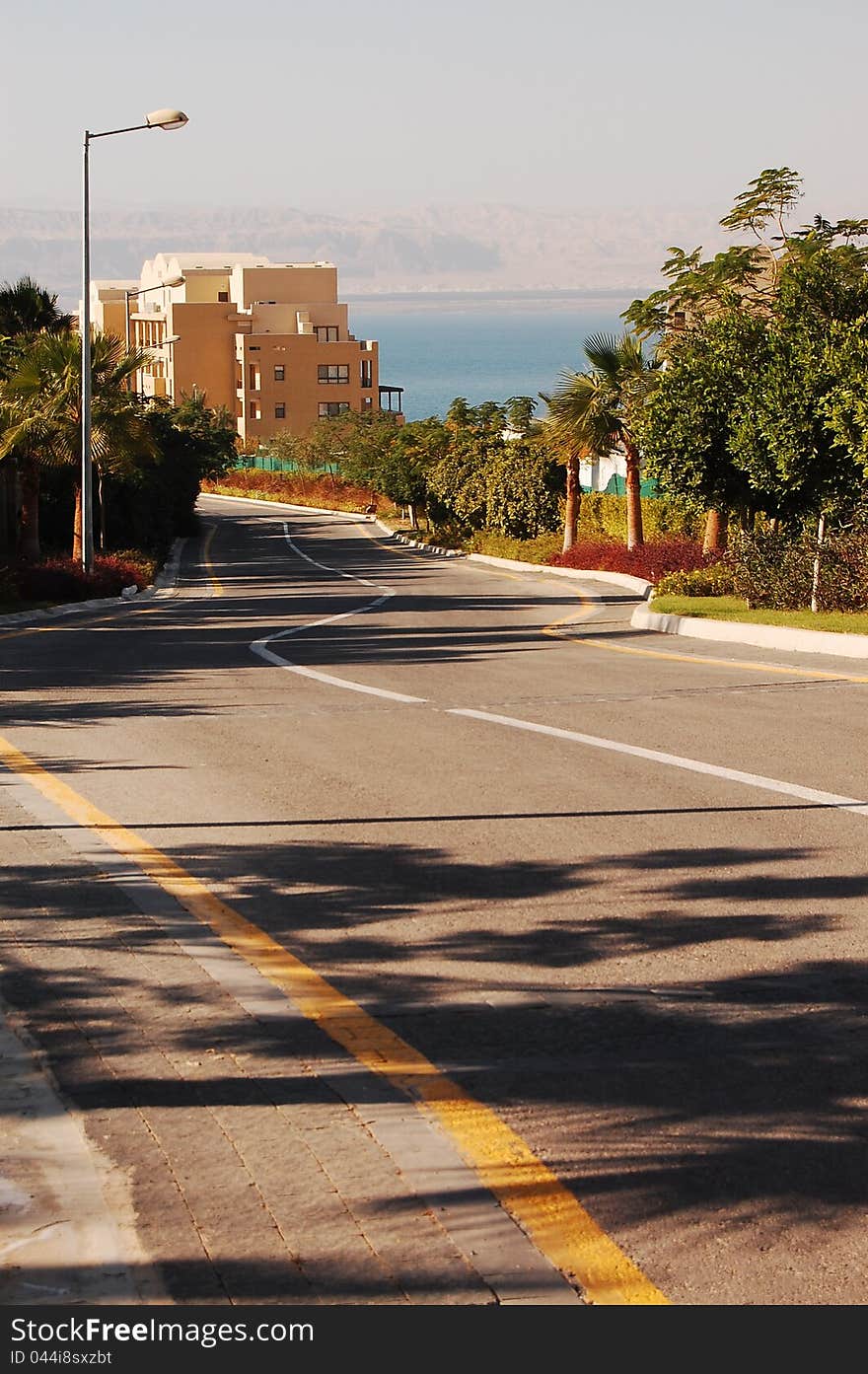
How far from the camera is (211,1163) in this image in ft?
15.4

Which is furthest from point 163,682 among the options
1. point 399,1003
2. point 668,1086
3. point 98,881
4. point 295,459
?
point 295,459

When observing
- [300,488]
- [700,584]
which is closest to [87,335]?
[700,584]

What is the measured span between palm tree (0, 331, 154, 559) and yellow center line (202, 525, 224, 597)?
3632 mm

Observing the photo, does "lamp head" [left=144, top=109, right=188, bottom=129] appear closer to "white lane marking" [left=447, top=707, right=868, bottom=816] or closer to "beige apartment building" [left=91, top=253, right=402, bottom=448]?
"white lane marking" [left=447, top=707, right=868, bottom=816]

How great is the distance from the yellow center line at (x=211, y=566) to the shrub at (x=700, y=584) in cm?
1138

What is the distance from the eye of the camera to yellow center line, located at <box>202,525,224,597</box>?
42.0m

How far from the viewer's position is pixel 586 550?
167ft

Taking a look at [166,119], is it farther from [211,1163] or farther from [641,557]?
[211,1163]

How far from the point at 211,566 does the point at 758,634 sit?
35356 millimetres

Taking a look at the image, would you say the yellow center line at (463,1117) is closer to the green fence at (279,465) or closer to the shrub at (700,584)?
the shrub at (700,584)

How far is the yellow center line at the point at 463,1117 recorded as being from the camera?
4.11 m

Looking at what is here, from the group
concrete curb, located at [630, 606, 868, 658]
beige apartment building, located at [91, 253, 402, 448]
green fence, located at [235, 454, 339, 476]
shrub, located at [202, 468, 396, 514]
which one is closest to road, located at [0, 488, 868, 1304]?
concrete curb, located at [630, 606, 868, 658]

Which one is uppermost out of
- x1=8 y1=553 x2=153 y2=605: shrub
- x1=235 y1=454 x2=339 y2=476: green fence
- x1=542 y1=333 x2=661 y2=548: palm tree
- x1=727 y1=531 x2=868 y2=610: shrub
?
x1=542 y1=333 x2=661 y2=548: palm tree

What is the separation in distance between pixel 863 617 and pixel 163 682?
35.0 feet
